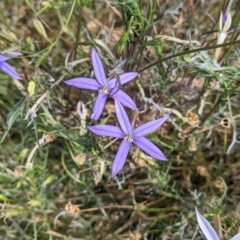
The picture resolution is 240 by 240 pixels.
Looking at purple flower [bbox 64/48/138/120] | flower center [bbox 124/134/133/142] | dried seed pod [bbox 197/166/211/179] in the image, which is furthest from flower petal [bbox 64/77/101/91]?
dried seed pod [bbox 197/166/211/179]

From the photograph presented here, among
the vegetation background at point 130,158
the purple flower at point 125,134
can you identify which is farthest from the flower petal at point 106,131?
the vegetation background at point 130,158

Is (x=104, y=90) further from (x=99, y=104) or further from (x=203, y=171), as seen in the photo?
(x=203, y=171)

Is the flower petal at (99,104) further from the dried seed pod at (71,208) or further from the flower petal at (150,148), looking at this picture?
the dried seed pod at (71,208)

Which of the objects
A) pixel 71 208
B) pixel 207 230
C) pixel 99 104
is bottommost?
pixel 71 208

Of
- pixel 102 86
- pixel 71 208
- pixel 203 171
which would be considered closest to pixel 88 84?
pixel 102 86

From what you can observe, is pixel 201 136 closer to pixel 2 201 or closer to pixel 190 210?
pixel 190 210

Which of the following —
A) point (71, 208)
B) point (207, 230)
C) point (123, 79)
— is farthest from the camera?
point (71, 208)

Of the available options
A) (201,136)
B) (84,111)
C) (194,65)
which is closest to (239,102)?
(201,136)

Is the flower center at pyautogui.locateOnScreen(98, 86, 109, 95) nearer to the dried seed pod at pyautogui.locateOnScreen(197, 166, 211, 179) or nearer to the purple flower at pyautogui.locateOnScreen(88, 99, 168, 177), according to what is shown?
the purple flower at pyautogui.locateOnScreen(88, 99, 168, 177)

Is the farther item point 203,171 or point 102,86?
point 203,171
